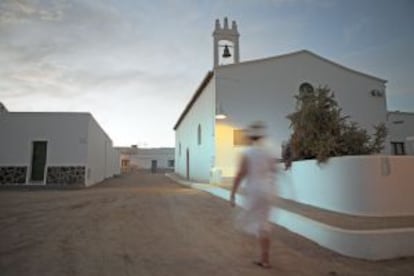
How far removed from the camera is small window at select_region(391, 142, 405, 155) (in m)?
18.5

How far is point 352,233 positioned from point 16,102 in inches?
735

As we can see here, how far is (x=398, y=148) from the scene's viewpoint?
61.3 feet

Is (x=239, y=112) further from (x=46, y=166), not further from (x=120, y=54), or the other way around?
(x=46, y=166)

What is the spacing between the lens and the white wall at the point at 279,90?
48.4ft

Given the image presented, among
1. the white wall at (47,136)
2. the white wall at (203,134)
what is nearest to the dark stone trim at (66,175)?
the white wall at (47,136)

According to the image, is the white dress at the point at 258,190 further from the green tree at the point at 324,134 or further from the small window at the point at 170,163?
the small window at the point at 170,163

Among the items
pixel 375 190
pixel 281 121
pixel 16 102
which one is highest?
pixel 16 102

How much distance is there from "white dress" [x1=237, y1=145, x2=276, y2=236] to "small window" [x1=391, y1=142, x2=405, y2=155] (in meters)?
17.3

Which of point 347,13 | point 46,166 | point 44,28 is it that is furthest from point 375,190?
point 46,166

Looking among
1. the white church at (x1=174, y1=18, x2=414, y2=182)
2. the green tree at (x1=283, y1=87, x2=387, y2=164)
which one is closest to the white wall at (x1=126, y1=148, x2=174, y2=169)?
the white church at (x1=174, y1=18, x2=414, y2=182)

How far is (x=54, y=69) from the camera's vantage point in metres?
13.6

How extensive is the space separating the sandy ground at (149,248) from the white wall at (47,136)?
8.17 metres

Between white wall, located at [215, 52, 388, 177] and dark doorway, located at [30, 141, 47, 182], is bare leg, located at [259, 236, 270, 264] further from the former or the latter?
dark doorway, located at [30, 141, 47, 182]

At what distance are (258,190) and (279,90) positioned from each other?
1228cm
